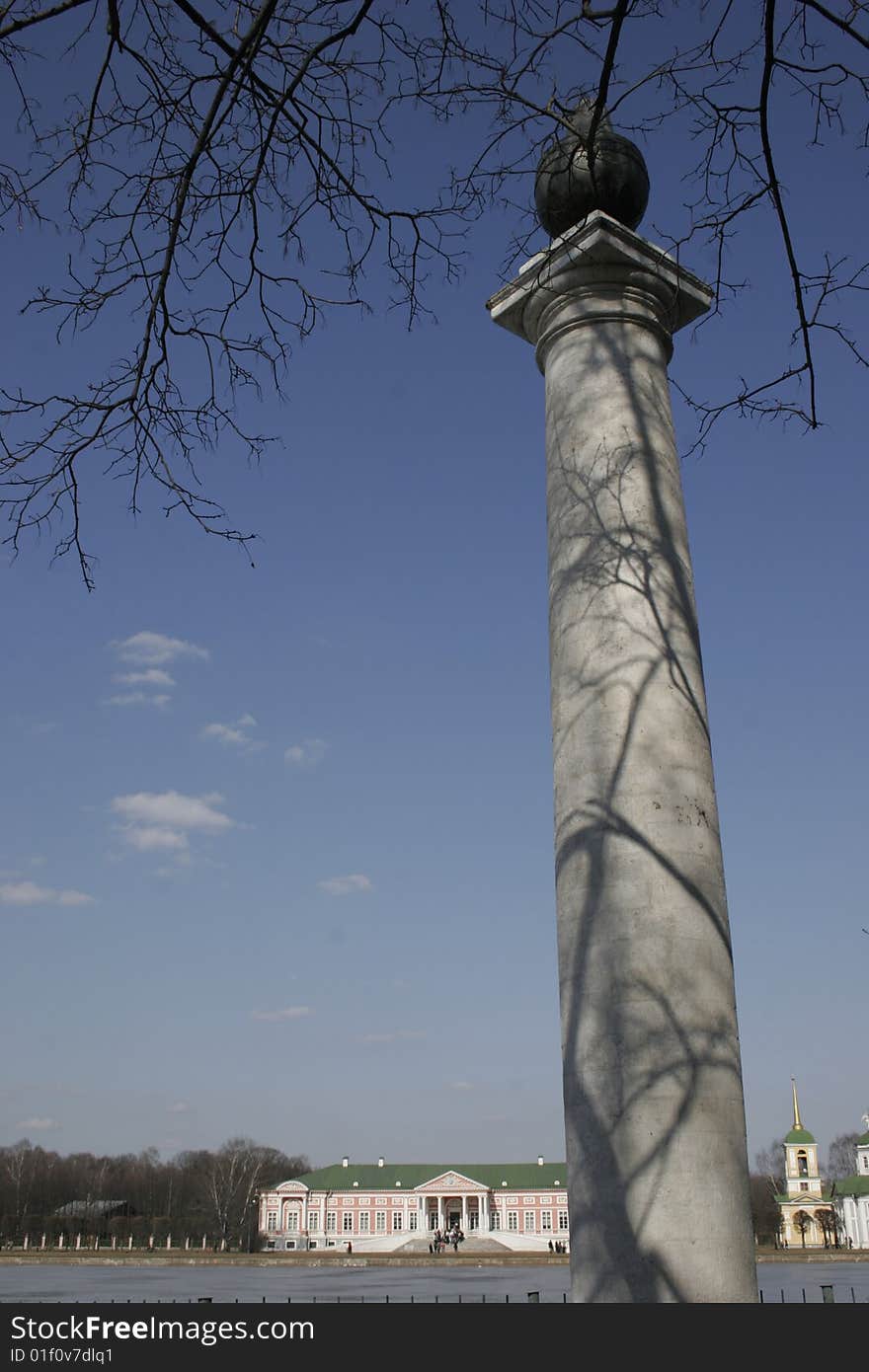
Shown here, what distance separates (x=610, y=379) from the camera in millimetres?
8164

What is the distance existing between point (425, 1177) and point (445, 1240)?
462 inches

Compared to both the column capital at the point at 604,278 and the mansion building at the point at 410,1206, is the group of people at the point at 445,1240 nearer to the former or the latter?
the mansion building at the point at 410,1206

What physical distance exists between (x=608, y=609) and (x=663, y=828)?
4.70 feet

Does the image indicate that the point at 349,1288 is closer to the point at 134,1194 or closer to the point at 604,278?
the point at 604,278

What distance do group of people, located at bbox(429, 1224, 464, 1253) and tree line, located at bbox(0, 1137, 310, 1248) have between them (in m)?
15.4

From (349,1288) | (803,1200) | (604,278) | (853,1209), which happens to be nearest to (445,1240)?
(803,1200)

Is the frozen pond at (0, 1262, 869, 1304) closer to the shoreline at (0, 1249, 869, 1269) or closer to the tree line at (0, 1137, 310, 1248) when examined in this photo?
the shoreline at (0, 1249, 869, 1269)

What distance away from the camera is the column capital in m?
8.29

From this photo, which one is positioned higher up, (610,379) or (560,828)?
(610,379)

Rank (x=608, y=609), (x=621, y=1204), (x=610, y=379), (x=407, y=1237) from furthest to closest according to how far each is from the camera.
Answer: (x=407, y=1237)
(x=610, y=379)
(x=608, y=609)
(x=621, y=1204)

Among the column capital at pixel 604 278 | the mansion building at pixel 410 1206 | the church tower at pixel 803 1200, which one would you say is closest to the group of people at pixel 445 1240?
the mansion building at pixel 410 1206
